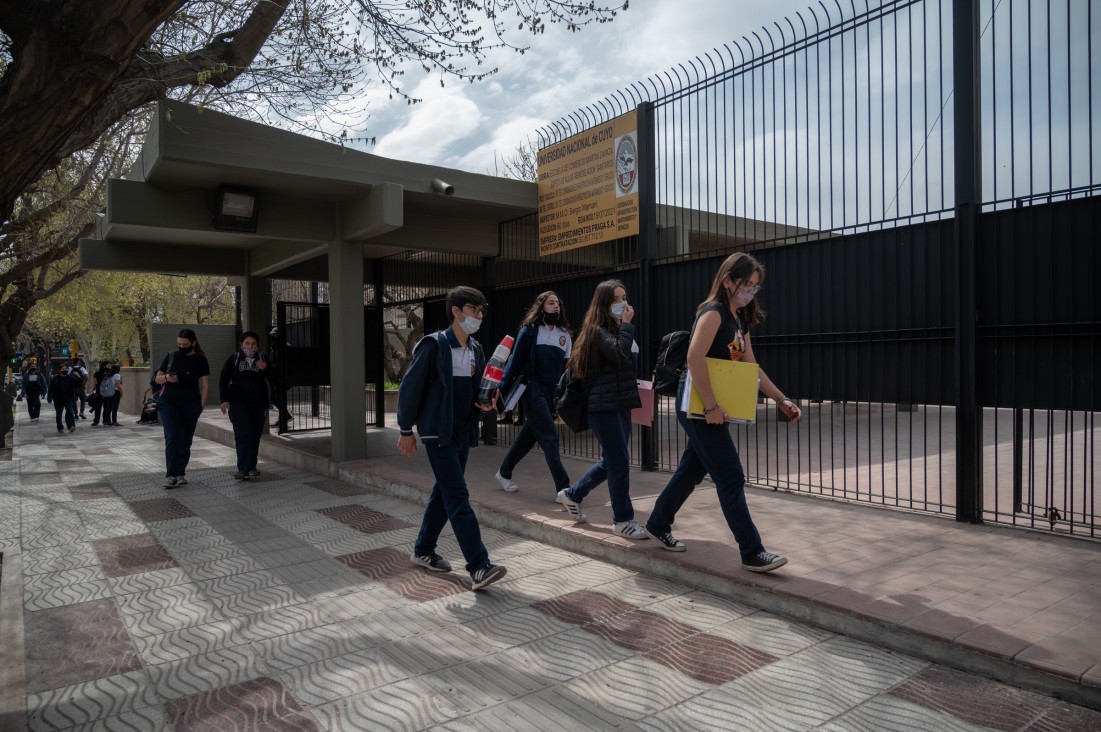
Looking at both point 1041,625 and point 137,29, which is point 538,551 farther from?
point 137,29

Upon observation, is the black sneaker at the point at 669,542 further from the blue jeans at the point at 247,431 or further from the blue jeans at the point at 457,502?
the blue jeans at the point at 247,431

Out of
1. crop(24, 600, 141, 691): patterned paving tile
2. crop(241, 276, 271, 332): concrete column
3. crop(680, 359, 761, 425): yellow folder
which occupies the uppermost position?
crop(241, 276, 271, 332): concrete column

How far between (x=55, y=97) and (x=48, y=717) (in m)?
2.93

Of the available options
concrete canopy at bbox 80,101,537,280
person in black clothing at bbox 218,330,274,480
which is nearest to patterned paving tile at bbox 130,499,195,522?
person in black clothing at bbox 218,330,274,480

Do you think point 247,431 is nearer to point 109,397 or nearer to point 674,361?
point 674,361

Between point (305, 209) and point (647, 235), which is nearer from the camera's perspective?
point (647, 235)

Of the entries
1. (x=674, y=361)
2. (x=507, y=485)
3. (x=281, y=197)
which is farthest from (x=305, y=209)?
(x=674, y=361)

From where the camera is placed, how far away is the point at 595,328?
5367 millimetres

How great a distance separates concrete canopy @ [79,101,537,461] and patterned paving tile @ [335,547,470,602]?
414cm

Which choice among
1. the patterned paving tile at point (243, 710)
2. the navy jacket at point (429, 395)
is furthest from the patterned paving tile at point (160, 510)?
the patterned paving tile at point (243, 710)

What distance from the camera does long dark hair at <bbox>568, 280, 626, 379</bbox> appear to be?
536cm

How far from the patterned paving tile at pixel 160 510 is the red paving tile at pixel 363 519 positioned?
1381mm

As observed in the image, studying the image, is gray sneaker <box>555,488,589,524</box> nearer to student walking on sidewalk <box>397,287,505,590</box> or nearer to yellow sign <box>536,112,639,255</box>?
student walking on sidewalk <box>397,287,505,590</box>

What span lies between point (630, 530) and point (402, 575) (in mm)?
1620
